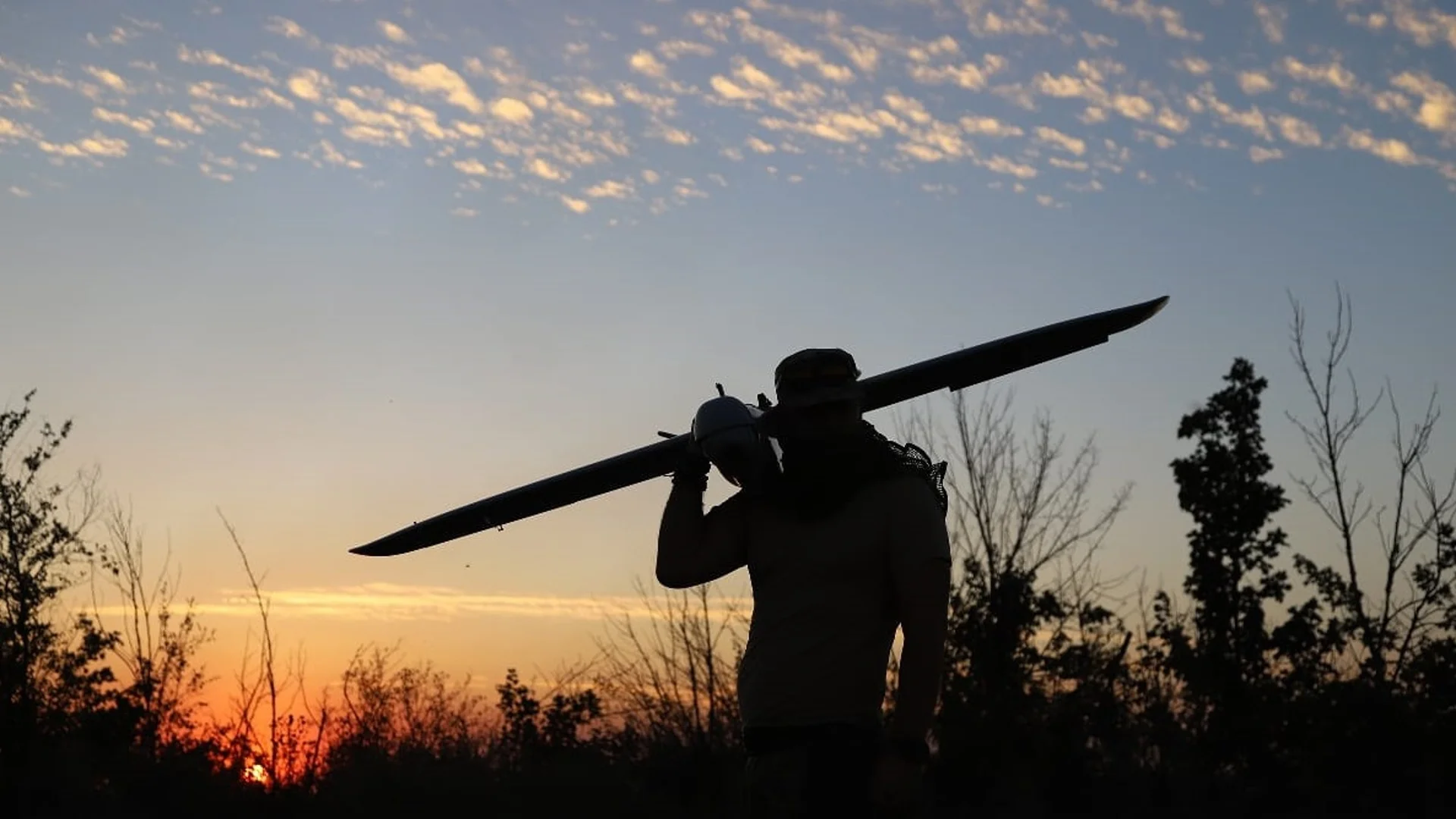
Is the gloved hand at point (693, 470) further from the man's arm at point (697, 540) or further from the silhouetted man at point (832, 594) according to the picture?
the silhouetted man at point (832, 594)

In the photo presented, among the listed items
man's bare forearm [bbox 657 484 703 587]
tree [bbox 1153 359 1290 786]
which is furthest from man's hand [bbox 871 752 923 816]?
tree [bbox 1153 359 1290 786]

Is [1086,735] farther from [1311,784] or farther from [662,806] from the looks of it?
[662,806]

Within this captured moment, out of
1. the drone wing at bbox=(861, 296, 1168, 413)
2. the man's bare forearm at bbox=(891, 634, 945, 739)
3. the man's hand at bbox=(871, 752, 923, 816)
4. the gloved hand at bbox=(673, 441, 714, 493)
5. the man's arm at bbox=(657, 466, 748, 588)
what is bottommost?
the man's hand at bbox=(871, 752, 923, 816)

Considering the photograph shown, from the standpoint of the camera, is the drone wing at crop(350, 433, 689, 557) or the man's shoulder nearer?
the man's shoulder

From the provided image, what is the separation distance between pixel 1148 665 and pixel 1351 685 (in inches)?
131

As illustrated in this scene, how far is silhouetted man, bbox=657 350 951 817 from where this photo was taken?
3.64m

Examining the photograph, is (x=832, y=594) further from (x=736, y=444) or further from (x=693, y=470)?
(x=693, y=470)

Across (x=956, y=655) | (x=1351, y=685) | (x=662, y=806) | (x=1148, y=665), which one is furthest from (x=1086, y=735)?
(x=662, y=806)

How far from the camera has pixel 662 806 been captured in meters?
16.9

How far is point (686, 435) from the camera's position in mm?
5344

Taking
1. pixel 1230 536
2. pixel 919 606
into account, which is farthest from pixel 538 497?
pixel 1230 536

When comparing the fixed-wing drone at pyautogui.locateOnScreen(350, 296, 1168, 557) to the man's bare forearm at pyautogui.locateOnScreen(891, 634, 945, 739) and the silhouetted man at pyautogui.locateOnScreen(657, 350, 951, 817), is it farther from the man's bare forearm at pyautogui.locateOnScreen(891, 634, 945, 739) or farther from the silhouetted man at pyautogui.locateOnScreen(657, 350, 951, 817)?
the man's bare forearm at pyautogui.locateOnScreen(891, 634, 945, 739)

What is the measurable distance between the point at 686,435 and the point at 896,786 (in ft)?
6.63

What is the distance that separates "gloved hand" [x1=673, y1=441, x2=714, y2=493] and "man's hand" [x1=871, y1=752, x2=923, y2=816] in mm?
991
